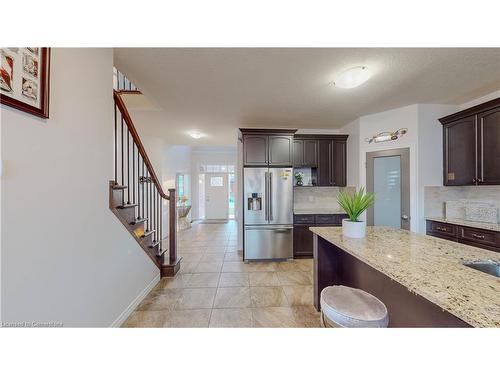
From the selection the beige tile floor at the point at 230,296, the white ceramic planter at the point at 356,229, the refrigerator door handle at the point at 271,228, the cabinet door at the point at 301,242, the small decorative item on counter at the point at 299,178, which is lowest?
the beige tile floor at the point at 230,296

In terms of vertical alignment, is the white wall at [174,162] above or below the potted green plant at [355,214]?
above

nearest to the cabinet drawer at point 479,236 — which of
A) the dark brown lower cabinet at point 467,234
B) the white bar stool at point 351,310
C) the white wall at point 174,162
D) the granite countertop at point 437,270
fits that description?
the dark brown lower cabinet at point 467,234

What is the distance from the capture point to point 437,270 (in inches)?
38.8

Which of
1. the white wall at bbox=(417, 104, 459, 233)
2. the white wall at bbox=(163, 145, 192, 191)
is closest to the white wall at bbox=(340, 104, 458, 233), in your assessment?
the white wall at bbox=(417, 104, 459, 233)

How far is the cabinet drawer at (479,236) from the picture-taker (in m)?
2.12

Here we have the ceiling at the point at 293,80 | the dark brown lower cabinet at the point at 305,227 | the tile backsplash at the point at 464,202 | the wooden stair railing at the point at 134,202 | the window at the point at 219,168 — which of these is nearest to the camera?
the ceiling at the point at 293,80

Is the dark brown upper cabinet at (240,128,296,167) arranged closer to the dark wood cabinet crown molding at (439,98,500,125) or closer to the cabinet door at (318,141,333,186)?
the cabinet door at (318,141,333,186)

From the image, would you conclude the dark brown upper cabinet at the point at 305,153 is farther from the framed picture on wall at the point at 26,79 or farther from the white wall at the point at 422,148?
the framed picture on wall at the point at 26,79

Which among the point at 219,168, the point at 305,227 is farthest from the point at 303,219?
the point at 219,168

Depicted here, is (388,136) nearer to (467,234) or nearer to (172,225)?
(467,234)

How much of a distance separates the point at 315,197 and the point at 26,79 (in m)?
4.26

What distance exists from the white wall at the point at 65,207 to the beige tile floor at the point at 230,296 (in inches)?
17.0

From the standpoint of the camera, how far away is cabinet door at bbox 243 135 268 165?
139 inches
